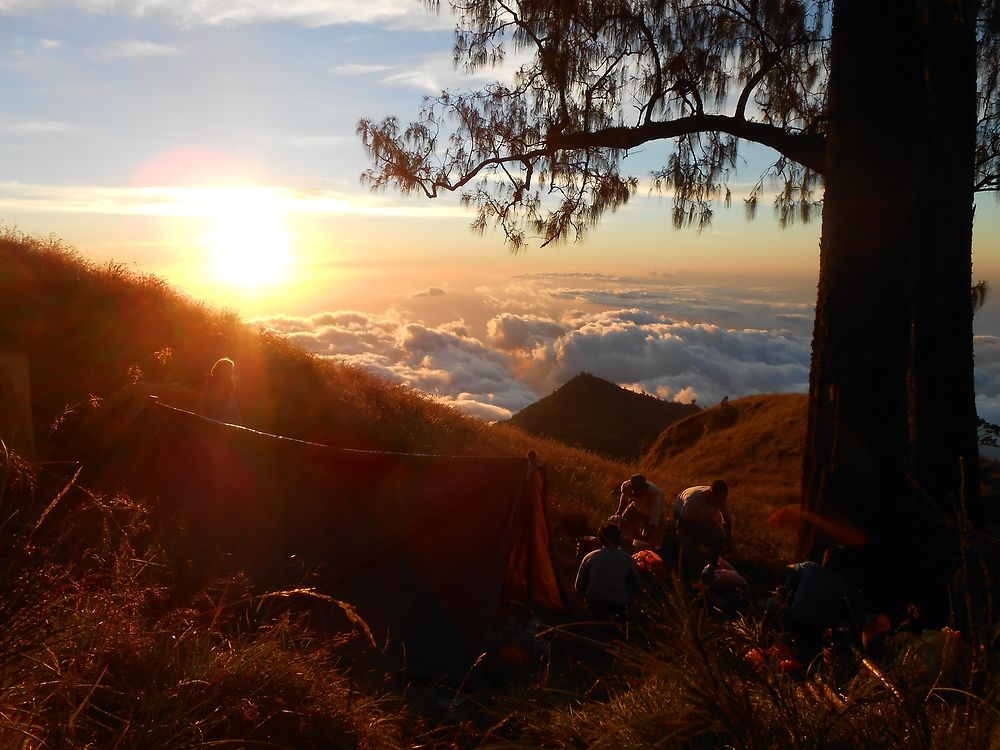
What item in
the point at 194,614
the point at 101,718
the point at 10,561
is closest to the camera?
the point at 10,561

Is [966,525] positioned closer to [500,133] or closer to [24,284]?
[500,133]

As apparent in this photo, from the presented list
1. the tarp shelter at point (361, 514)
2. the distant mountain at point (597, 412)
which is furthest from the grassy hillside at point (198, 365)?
the distant mountain at point (597, 412)

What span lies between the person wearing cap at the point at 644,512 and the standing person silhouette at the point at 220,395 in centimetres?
492

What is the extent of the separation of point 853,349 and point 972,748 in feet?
18.7

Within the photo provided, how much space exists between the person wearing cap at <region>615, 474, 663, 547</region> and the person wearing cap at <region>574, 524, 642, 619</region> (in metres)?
2.70

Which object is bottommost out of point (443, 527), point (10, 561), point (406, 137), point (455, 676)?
point (455, 676)

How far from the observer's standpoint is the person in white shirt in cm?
941

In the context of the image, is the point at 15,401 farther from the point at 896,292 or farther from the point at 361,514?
the point at 896,292

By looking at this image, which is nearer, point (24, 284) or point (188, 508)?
point (188, 508)

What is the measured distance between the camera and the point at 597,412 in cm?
5088

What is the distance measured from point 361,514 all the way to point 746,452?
19.8 metres

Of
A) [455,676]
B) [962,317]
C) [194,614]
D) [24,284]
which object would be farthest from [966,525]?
[24,284]

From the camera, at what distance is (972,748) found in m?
2.86

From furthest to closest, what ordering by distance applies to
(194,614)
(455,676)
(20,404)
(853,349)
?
(20,404)
(853,349)
(455,676)
(194,614)
